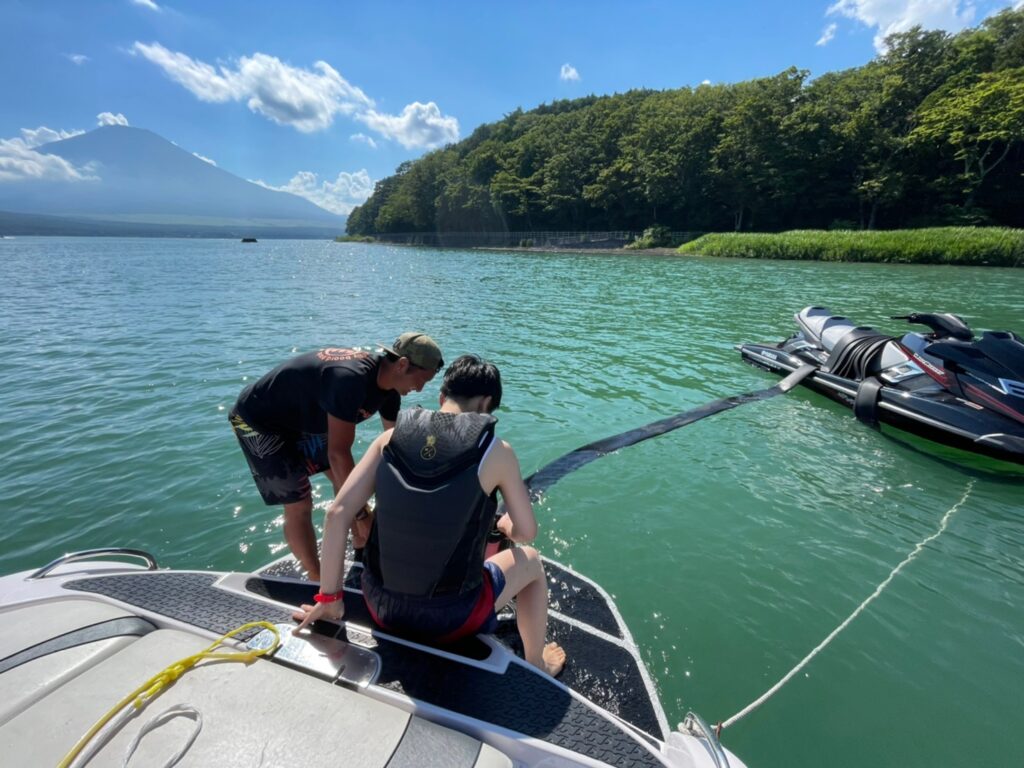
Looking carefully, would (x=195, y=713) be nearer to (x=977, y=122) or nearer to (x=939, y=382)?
(x=939, y=382)

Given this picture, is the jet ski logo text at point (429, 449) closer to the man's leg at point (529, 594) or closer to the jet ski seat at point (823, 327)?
the man's leg at point (529, 594)

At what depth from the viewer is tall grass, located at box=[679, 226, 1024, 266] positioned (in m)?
30.9

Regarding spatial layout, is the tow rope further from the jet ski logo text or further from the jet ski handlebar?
the jet ski logo text

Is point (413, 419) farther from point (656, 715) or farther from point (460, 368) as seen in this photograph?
point (656, 715)

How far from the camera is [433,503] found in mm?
2000

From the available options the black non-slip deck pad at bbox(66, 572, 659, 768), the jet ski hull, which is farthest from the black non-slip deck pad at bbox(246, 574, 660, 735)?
the jet ski hull

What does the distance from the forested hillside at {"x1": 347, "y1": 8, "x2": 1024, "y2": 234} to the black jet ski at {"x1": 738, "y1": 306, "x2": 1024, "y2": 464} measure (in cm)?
5166

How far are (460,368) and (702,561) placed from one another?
119 inches

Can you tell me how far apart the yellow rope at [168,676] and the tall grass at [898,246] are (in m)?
42.1

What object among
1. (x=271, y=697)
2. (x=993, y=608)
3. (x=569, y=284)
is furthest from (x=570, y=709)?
(x=569, y=284)

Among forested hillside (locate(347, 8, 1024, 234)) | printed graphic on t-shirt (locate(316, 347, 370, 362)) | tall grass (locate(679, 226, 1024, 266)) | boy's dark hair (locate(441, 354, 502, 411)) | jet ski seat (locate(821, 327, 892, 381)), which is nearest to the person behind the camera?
boy's dark hair (locate(441, 354, 502, 411))

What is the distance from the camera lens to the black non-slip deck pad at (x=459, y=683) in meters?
1.76

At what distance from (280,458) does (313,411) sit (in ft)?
1.41

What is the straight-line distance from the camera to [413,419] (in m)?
2.09
